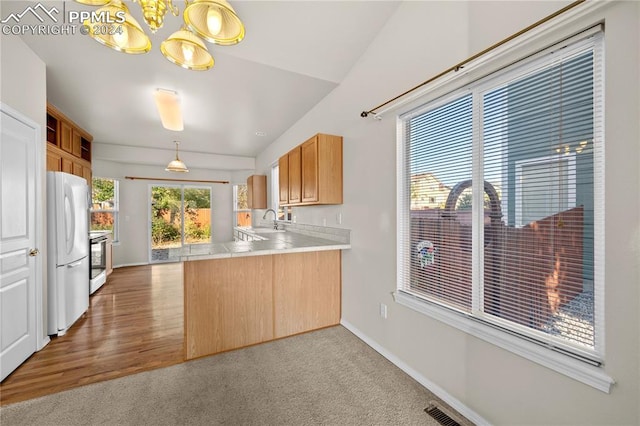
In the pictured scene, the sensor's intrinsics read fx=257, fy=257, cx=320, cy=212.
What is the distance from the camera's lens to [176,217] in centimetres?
668

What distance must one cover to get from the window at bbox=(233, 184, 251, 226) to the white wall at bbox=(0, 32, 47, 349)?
4.70 metres

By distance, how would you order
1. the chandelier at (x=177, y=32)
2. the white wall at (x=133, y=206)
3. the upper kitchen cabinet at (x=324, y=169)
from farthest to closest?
the white wall at (x=133, y=206) → the upper kitchen cabinet at (x=324, y=169) → the chandelier at (x=177, y=32)

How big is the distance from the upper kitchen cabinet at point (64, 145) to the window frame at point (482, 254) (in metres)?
4.31

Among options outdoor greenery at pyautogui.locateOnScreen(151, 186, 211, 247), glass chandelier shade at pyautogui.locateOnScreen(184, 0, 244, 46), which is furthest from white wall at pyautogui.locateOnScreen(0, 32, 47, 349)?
outdoor greenery at pyautogui.locateOnScreen(151, 186, 211, 247)

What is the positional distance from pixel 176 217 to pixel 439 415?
22.5 ft

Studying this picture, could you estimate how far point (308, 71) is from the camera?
278 cm

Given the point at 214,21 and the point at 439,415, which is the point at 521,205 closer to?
the point at 439,415

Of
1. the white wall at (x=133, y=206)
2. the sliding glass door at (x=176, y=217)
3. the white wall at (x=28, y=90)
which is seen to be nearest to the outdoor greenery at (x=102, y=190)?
the white wall at (x=133, y=206)

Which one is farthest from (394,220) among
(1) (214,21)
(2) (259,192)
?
(2) (259,192)

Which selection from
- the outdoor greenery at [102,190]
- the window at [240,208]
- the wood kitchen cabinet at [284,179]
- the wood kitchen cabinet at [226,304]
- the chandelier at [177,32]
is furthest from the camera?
the window at [240,208]

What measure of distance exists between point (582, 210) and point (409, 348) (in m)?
1.50

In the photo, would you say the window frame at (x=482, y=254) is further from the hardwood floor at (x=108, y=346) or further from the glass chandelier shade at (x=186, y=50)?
the hardwood floor at (x=108, y=346)

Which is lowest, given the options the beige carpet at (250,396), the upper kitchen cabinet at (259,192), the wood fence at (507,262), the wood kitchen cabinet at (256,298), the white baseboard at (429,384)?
the beige carpet at (250,396)

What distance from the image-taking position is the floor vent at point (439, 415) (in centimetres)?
159
